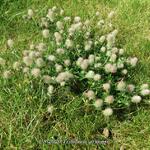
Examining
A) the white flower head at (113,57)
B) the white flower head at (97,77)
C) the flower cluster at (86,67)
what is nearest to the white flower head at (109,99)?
the flower cluster at (86,67)

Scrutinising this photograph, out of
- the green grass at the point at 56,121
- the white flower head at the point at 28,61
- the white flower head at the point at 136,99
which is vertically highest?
the white flower head at the point at 28,61

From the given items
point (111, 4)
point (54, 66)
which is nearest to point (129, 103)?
point (54, 66)

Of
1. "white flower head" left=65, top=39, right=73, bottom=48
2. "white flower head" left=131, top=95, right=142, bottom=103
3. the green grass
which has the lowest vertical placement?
the green grass

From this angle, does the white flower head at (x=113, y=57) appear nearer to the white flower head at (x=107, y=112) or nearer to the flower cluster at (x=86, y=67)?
the flower cluster at (x=86, y=67)

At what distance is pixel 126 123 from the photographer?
293 centimetres

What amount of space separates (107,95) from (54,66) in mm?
408

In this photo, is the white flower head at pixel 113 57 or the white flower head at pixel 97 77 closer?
the white flower head at pixel 97 77

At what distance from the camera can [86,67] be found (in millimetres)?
2932

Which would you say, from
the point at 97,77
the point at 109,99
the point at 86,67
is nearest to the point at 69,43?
the point at 86,67

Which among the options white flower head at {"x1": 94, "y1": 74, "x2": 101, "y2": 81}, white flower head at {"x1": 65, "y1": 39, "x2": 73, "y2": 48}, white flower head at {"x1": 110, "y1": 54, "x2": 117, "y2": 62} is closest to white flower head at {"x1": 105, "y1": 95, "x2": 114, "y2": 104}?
white flower head at {"x1": 94, "y1": 74, "x2": 101, "y2": 81}

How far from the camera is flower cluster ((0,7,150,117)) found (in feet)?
9.43

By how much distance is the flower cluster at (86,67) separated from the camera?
2873 mm

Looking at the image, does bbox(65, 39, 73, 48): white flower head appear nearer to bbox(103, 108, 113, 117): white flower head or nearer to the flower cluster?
the flower cluster

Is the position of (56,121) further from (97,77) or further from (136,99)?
(136,99)
